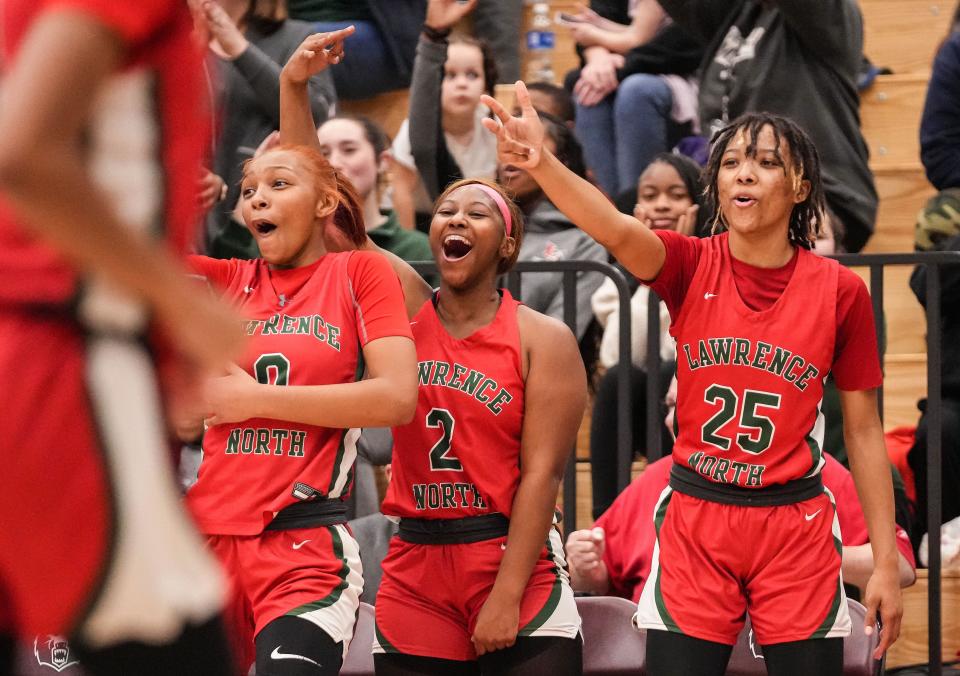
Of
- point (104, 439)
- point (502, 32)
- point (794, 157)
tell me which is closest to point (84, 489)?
point (104, 439)

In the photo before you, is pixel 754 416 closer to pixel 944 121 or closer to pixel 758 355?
pixel 758 355

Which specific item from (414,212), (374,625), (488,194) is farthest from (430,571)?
(414,212)

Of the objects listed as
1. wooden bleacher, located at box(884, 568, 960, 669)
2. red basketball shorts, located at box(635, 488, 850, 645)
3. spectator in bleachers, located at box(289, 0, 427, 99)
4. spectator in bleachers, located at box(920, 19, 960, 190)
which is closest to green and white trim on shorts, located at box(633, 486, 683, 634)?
red basketball shorts, located at box(635, 488, 850, 645)

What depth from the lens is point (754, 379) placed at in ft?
11.8

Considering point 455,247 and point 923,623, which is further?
point 923,623

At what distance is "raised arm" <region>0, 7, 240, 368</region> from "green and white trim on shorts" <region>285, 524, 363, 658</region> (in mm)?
1642

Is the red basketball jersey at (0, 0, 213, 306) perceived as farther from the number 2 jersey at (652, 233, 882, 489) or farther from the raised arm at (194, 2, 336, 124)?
the raised arm at (194, 2, 336, 124)

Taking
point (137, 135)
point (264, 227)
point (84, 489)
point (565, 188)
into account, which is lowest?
point (264, 227)

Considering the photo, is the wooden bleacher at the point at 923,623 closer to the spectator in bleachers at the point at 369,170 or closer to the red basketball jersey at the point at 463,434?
the red basketball jersey at the point at 463,434

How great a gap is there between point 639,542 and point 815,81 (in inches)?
89.4

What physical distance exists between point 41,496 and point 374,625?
2199mm

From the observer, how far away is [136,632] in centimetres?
176

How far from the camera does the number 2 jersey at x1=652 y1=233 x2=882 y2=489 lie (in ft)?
11.7

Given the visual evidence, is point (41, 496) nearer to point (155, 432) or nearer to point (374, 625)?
point (155, 432)
